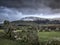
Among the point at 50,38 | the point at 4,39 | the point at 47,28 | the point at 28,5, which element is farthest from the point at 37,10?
the point at 4,39

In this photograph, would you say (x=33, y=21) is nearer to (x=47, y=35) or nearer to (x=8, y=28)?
(x=47, y=35)

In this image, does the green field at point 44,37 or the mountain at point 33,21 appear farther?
the mountain at point 33,21

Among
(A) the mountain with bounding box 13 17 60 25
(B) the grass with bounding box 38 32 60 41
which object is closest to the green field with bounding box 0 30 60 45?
(B) the grass with bounding box 38 32 60 41

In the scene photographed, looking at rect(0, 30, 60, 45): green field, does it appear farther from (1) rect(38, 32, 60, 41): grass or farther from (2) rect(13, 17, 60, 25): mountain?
(2) rect(13, 17, 60, 25): mountain

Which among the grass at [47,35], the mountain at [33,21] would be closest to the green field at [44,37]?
the grass at [47,35]

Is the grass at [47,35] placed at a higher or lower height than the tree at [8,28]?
lower

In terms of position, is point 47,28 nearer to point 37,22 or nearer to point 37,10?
point 37,22

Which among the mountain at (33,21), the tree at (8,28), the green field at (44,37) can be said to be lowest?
the green field at (44,37)

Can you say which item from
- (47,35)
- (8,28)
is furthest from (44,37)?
(8,28)

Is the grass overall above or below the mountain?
below

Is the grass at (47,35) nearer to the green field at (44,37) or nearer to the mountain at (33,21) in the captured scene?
the green field at (44,37)

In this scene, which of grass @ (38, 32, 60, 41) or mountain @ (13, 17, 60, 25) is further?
mountain @ (13, 17, 60, 25)
